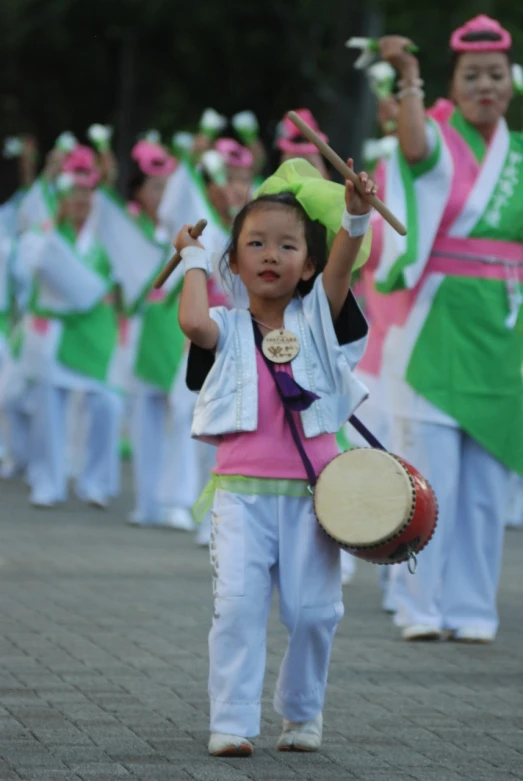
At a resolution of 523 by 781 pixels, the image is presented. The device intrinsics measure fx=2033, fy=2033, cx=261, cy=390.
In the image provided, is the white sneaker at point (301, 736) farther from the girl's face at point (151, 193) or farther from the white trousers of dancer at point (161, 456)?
the girl's face at point (151, 193)

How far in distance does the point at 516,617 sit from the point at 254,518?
130 inches

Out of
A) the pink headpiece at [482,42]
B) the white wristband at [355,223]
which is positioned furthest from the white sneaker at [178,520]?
the white wristband at [355,223]

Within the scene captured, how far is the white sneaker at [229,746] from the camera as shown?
5.24m

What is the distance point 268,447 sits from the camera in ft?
17.7

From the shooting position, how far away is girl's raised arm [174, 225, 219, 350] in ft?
17.6

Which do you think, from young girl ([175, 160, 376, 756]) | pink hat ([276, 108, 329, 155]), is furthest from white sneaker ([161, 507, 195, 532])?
young girl ([175, 160, 376, 756])

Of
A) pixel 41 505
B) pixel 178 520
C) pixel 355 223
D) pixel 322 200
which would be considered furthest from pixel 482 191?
pixel 41 505

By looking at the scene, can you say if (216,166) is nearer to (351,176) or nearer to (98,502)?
(98,502)

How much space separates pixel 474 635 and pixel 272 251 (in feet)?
8.62

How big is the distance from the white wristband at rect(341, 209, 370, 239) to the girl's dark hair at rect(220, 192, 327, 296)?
0.17 m

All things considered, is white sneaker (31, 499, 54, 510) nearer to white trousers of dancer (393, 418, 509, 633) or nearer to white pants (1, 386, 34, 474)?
white pants (1, 386, 34, 474)

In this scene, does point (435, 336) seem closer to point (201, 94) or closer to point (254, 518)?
point (254, 518)

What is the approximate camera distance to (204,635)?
751 centimetres

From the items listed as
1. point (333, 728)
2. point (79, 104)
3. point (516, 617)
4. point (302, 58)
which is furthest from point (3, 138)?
point (333, 728)
